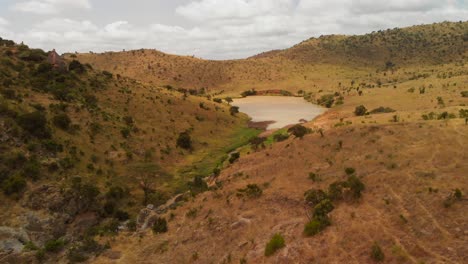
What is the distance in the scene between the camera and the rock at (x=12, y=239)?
25.3 metres

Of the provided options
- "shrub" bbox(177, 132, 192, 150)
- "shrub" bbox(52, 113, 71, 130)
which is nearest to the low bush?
"shrub" bbox(177, 132, 192, 150)

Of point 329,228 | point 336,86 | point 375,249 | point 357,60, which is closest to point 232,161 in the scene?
point 329,228

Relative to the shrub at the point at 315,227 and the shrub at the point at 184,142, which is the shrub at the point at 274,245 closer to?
the shrub at the point at 315,227

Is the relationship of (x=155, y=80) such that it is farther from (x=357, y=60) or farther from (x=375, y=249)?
(x=375, y=249)

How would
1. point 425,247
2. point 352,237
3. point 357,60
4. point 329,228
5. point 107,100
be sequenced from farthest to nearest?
point 357,60 < point 107,100 < point 329,228 < point 352,237 < point 425,247

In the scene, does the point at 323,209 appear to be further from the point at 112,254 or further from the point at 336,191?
the point at 112,254

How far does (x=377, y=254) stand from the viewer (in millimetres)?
17594

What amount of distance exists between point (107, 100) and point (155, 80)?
80.7 meters

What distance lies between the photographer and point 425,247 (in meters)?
17.6

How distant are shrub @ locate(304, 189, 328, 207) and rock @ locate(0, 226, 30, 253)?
20.4 meters

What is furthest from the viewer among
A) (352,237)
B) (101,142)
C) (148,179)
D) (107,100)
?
(107,100)

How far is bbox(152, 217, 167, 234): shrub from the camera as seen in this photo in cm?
2837

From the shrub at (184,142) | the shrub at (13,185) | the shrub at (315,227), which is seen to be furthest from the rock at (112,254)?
the shrub at (184,142)

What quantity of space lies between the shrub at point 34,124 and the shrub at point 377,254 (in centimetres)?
3571
